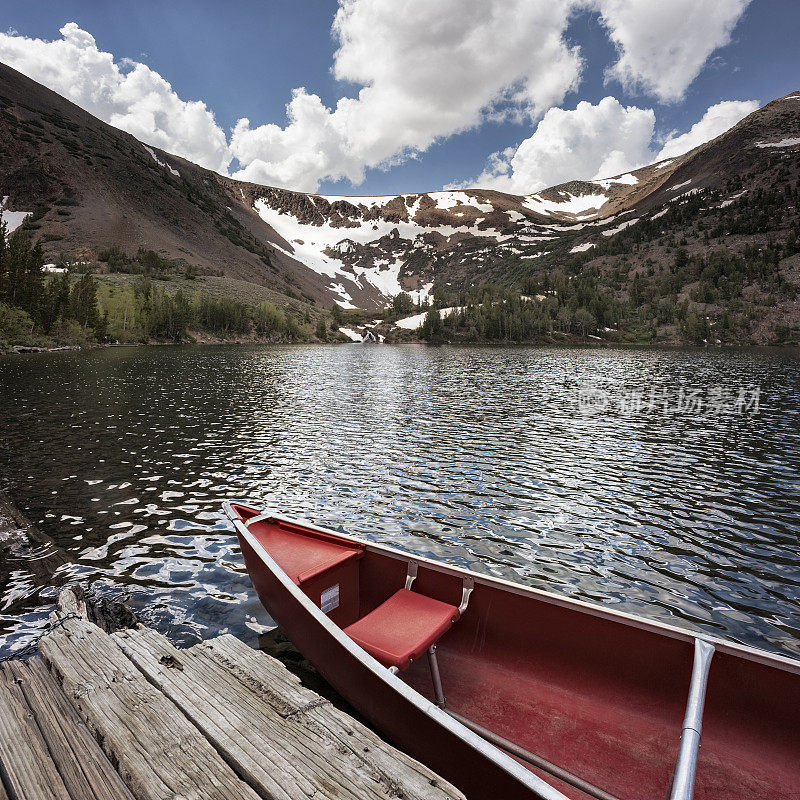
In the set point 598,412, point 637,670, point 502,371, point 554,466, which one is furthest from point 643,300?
point 637,670

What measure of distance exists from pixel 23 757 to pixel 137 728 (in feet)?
2.46

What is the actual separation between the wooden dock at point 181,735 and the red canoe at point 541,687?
25.6 inches

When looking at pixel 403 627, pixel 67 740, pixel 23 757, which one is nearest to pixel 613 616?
pixel 403 627

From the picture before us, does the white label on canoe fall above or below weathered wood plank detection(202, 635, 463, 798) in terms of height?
below

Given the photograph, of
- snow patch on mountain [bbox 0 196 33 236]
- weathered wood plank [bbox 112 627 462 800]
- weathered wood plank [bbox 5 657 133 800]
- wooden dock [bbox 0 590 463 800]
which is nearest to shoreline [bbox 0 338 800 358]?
weathered wood plank [bbox 5 657 133 800]

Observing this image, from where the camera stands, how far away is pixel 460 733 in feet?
11.5

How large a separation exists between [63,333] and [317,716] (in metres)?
104

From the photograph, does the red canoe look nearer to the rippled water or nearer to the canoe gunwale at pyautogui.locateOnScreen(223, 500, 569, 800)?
the canoe gunwale at pyautogui.locateOnScreen(223, 500, 569, 800)

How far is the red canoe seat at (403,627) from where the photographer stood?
17.8 ft

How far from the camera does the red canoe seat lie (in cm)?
541

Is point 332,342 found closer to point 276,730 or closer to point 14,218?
point 14,218

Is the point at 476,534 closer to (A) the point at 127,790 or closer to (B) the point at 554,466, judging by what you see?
(B) the point at 554,466

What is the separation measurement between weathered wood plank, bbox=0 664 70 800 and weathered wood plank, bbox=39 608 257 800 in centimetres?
36

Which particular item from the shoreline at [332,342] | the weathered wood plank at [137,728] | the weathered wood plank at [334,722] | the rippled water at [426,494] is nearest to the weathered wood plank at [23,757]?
the weathered wood plank at [137,728]
